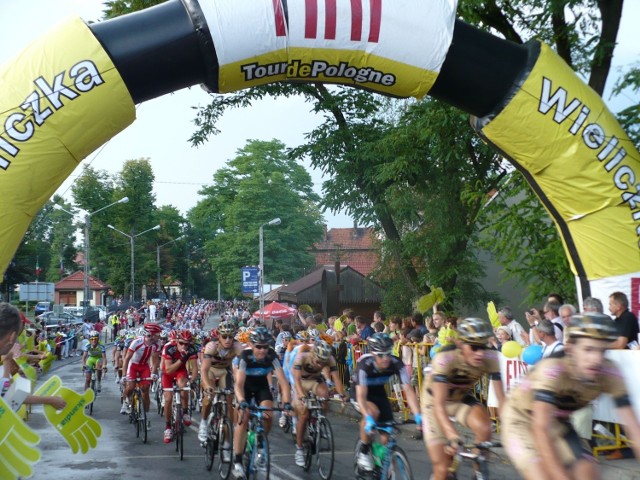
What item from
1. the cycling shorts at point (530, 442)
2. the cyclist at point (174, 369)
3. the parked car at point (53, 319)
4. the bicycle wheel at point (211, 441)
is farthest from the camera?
the parked car at point (53, 319)

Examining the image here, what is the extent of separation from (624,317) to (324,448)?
4.06 m

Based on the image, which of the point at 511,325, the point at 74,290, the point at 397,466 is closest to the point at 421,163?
the point at 511,325

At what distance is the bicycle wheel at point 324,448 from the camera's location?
9.71 m

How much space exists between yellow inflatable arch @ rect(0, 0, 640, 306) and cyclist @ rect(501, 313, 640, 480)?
5.97m

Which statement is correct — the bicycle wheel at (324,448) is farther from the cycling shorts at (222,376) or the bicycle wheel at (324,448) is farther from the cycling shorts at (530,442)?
the cycling shorts at (530,442)

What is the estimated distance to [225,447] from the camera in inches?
396

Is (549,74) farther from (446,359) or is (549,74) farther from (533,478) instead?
(533,478)

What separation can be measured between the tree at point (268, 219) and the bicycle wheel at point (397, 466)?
5068 centimetres

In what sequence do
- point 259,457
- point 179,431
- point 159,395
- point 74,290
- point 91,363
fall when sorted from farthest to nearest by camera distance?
1. point 74,290
2. point 91,363
3. point 159,395
4. point 179,431
5. point 259,457

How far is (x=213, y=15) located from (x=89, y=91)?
1.79 meters

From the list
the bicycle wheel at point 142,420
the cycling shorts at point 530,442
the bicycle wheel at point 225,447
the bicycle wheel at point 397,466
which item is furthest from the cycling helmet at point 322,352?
the cycling shorts at point 530,442

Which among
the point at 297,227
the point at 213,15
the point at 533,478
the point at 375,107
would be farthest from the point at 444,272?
the point at 297,227

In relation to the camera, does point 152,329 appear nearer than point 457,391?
No

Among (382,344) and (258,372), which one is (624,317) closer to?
(382,344)
